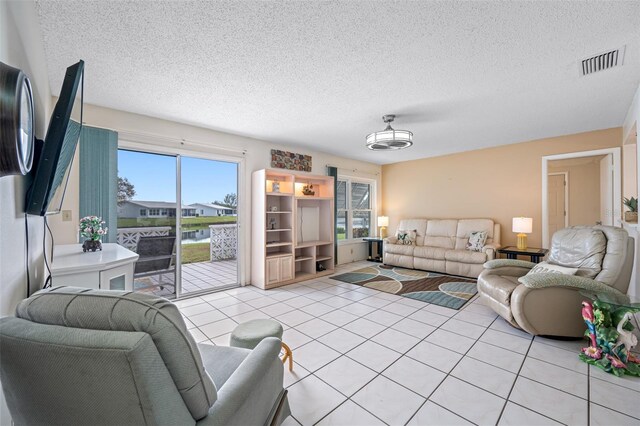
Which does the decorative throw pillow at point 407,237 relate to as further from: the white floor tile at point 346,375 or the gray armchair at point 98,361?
the gray armchair at point 98,361

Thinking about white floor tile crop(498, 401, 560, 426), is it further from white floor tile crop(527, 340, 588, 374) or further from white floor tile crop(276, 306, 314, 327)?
white floor tile crop(276, 306, 314, 327)

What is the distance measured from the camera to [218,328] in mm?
2883

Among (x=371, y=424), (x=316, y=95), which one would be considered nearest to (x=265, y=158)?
(x=316, y=95)

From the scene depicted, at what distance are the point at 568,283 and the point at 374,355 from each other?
6.30ft

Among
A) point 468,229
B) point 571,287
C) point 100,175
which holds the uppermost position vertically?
point 100,175

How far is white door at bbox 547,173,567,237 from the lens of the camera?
19.9 feet

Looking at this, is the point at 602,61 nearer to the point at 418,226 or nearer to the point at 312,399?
the point at 312,399

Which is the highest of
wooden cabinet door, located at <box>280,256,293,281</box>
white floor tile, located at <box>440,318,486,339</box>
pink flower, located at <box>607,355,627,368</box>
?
wooden cabinet door, located at <box>280,256,293,281</box>

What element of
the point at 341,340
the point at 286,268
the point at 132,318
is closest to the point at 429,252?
the point at 286,268

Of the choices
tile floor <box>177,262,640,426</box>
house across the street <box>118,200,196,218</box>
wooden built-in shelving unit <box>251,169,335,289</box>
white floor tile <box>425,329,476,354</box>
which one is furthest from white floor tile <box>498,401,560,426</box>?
house across the street <box>118,200,196,218</box>

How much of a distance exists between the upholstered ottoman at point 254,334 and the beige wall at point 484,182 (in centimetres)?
516

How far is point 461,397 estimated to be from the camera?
181 centimetres

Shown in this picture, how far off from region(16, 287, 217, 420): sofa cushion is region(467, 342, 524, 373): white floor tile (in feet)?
7.87

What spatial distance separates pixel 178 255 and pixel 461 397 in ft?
12.1
